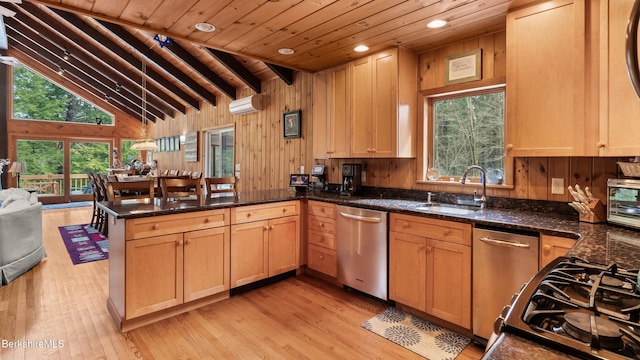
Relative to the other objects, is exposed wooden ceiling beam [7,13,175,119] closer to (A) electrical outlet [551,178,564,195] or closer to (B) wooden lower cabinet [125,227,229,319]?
(B) wooden lower cabinet [125,227,229,319]

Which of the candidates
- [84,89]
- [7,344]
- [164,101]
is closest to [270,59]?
[7,344]

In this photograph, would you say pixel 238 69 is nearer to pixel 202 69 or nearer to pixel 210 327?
pixel 202 69

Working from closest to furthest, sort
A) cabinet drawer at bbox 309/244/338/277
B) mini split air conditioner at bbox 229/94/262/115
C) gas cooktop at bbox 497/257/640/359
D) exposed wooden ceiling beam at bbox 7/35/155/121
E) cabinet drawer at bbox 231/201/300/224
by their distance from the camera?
gas cooktop at bbox 497/257/640/359 → cabinet drawer at bbox 231/201/300/224 → cabinet drawer at bbox 309/244/338/277 → mini split air conditioner at bbox 229/94/262/115 → exposed wooden ceiling beam at bbox 7/35/155/121

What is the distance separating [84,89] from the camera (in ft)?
30.4

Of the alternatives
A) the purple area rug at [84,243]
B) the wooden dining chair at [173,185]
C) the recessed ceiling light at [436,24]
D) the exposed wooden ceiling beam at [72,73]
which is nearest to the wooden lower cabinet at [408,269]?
the recessed ceiling light at [436,24]

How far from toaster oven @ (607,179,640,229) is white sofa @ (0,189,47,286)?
523 cm

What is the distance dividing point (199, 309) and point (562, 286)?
8.89 ft

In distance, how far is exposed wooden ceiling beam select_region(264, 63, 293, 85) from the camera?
443 cm

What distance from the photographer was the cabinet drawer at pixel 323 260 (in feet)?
10.8

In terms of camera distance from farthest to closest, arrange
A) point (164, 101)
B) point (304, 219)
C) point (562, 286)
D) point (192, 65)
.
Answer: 1. point (164, 101)
2. point (192, 65)
3. point (304, 219)
4. point (562, 286)

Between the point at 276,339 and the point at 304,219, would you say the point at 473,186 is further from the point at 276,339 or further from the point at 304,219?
the point at 276,339

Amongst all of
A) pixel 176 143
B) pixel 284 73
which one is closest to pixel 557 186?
pixel 284 73

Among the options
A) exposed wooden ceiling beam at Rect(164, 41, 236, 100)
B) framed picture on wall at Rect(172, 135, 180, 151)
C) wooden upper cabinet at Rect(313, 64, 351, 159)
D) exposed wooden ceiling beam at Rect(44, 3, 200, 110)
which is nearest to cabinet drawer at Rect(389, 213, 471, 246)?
wooden upper cabinet at Rect(313, 64, 351, 159)

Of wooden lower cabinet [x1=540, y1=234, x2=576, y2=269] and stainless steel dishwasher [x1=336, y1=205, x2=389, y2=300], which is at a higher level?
wooden lower cabinet [x1=540, y1=234, x2=576, y2=269]
